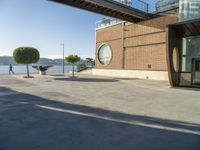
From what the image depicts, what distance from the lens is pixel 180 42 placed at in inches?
619

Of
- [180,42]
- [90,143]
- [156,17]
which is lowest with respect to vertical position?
[90,143]

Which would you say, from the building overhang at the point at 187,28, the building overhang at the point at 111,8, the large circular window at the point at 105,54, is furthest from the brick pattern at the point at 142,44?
the building overhang at the point at 187,28

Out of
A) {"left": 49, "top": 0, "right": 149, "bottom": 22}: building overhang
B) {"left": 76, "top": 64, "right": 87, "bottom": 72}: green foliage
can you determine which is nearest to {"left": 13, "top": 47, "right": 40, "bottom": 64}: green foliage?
{"left": 49, "top": 0, "right": 149, "bottom": 22}: building overhang

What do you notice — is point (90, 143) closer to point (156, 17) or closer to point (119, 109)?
point (119, 109)

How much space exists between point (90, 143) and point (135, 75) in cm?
1976

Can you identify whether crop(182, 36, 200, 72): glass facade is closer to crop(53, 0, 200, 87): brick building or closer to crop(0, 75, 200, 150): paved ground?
crop(53, 0, 200, 87): brick building

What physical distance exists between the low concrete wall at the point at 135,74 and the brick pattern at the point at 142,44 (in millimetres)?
466

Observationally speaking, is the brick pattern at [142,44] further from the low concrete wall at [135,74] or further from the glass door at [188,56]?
the glass door at [188,56]

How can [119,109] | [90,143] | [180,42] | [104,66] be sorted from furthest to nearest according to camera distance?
[104,66] < [180,42] < [119,109] < [90,143]

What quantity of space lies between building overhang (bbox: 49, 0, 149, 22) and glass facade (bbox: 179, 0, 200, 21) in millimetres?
5685

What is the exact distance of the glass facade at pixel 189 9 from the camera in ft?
47.6

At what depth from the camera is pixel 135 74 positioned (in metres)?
23.5

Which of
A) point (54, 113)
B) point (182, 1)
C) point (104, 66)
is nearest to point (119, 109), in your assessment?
point (54, 113)

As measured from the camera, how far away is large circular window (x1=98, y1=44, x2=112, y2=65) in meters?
28.0
